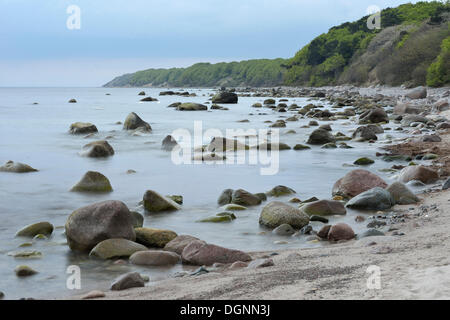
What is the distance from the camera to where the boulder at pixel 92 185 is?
8.22 m

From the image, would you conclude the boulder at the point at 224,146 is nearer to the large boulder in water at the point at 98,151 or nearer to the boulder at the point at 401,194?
A: the large boulder in water at the point at 98,151

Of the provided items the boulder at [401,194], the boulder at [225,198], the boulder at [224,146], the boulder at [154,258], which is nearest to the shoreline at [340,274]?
the boulder at [154,258]

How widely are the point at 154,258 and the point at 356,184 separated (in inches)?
153

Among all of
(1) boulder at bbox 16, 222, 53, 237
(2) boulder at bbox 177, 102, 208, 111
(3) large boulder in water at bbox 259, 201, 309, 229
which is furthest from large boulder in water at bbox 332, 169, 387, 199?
(2) boulder at bbox 177, 102, 208, 111

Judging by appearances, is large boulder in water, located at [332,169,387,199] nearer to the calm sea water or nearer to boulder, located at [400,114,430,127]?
the calm sea water

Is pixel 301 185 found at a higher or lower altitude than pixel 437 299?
lower

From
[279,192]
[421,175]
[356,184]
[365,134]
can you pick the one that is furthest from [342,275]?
[365,134]

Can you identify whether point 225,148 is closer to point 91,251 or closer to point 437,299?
point 91,251

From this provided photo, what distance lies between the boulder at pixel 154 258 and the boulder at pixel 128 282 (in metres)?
0.67

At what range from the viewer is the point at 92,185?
823 centimetres

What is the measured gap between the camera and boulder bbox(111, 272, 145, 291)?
12.6ft
